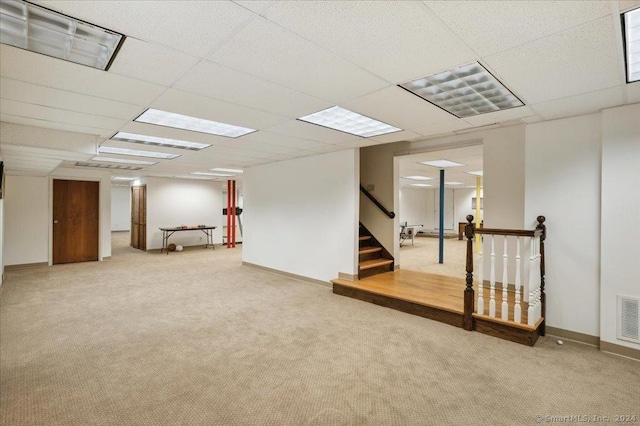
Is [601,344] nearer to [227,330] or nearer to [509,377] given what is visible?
[509,377]


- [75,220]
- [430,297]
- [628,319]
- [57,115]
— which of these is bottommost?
[430,297]

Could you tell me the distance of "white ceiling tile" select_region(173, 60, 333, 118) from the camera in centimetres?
225

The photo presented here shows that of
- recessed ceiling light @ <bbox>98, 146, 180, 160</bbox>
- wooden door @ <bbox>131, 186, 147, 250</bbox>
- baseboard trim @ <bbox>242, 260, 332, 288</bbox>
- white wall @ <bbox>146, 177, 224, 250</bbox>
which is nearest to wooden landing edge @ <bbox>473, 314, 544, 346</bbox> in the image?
baseboard trim @ <bbox>242, 260, 332, 288</bbox>

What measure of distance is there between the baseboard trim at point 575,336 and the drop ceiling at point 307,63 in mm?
2279

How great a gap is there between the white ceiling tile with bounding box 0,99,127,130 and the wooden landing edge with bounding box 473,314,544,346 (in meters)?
4.56

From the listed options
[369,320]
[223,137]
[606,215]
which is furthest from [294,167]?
[606,215]

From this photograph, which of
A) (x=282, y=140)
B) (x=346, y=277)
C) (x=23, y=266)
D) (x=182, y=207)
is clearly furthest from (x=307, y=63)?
(x=182, y=207)

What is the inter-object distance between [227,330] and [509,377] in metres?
2.80

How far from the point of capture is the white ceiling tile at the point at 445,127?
Answer: 11.6 feet

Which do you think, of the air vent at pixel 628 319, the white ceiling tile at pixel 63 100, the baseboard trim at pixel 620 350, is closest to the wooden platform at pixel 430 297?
the baseboard trim at pixel 620 350

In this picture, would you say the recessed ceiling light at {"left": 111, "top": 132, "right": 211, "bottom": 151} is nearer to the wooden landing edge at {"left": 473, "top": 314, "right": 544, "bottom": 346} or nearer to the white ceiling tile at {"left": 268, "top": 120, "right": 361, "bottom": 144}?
the white ceiling tile at {"left": 268, "top": 120, "right": 361, "bottom": 144}

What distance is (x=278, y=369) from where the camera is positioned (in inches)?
105

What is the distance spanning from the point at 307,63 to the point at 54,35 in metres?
1.47

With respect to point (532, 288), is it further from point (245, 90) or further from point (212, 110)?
point (212, 110)
